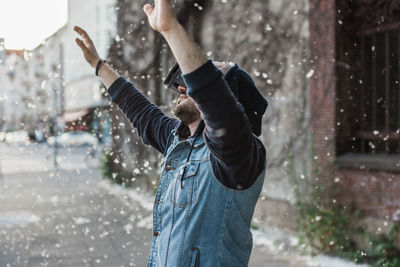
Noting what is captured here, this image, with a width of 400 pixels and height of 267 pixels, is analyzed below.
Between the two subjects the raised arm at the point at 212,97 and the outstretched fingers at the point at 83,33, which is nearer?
the raised arm at the point at 212,97

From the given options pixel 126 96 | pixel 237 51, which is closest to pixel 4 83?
pixel 237 51

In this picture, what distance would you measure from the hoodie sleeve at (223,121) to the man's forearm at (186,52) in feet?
0.08

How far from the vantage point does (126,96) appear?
290 cm

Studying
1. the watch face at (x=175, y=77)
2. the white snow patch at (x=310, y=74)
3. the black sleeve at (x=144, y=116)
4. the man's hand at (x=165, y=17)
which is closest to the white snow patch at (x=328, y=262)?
the white snow patch at (x=310, y=74)

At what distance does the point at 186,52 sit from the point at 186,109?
0.49 metres

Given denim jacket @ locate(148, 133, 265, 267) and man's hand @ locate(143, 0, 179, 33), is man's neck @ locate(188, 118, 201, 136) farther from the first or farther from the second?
man's hand @ locate(143, 0, 179, 33)

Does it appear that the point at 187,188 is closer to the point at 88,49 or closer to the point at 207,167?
the point at 207,167

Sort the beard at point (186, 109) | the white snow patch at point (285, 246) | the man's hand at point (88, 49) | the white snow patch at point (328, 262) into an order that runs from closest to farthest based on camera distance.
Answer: the beard at point (186, 109), the man's hand at point (88, 49), the white snow patch at point (328, 262), the white snow patch at point (285, 246)

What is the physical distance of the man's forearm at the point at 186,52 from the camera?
5.48 ft

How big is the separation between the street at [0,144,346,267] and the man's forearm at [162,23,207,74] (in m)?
4.88

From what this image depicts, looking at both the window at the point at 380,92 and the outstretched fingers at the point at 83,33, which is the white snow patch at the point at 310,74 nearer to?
the window at the point at 380,92

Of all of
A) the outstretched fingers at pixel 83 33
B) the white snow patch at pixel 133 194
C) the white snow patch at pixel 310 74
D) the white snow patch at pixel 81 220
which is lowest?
the white snow patch at pixel 81 220

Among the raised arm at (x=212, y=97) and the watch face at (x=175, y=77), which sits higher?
the watch face at (x=175, y=77)

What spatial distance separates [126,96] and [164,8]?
49.3 inches
